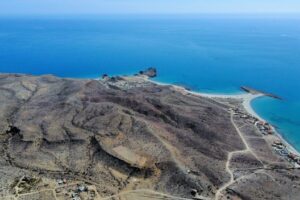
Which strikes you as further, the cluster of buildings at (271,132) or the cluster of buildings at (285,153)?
the cluster of buildings at (271,132)

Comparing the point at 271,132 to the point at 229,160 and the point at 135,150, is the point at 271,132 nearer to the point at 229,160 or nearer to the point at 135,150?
the point at 229,160

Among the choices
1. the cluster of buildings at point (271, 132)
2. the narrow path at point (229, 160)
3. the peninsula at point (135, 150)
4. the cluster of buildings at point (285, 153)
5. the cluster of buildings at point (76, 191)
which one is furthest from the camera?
the cluster of buildings at point (271, 132)

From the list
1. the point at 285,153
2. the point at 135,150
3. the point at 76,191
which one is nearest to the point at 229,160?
the point at 285,153

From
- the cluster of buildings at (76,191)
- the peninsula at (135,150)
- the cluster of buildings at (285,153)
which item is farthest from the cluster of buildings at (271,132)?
the cluster of buildings at (76,191)

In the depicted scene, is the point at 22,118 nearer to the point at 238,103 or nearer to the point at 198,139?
the point at 198,139

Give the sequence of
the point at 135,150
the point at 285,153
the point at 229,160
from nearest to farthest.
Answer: the point at 135,150
the point at 229,160
the point at 285,153

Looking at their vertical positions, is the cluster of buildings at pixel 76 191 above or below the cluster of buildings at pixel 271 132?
below

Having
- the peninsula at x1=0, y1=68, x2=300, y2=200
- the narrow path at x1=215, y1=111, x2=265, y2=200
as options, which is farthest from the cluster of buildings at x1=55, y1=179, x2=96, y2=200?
the narrow path at x1=215, y1=111, x2=265, y2=200

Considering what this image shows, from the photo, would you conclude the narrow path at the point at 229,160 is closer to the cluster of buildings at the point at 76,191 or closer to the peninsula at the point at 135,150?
the peninsula at the point at 135,150
